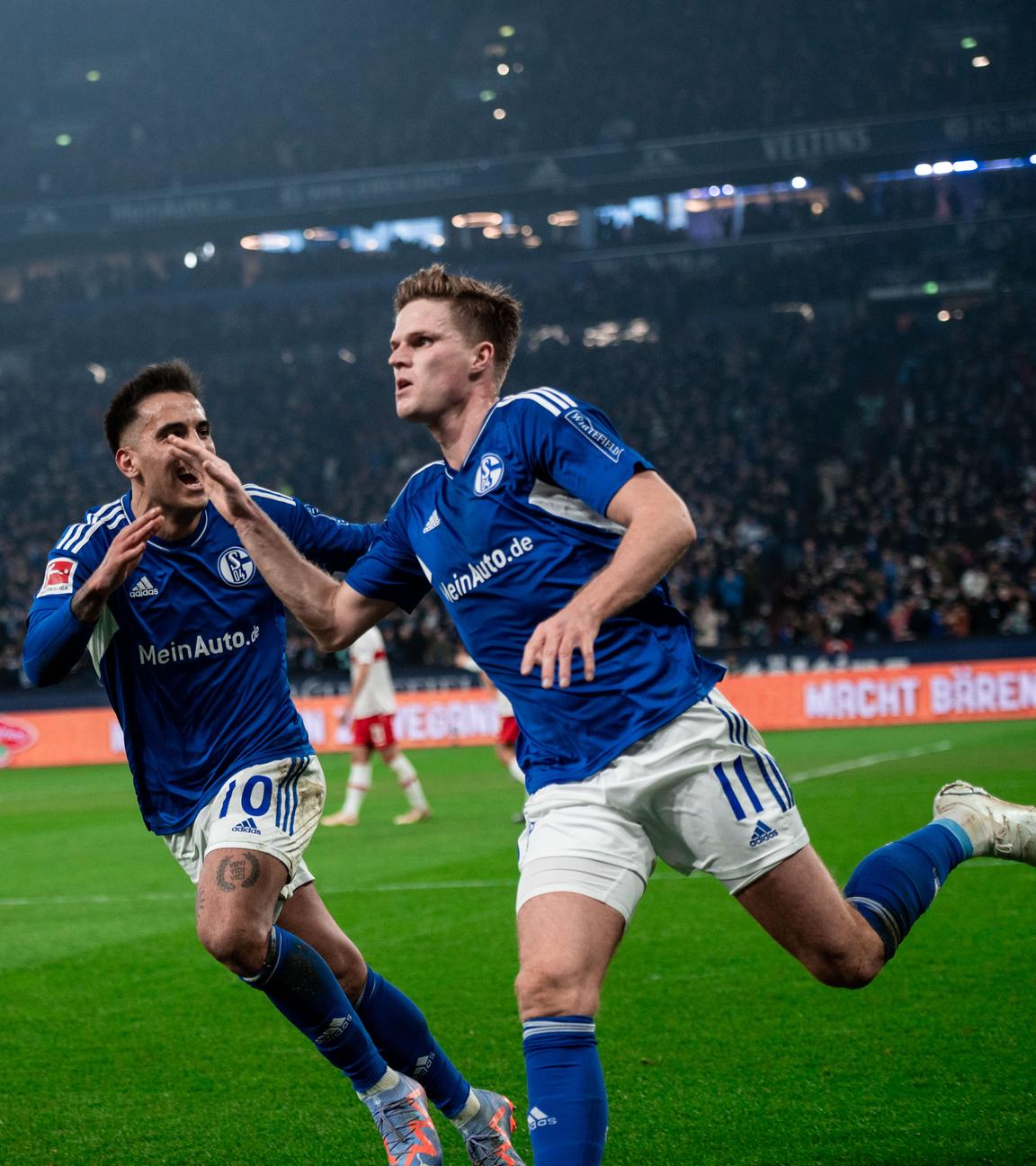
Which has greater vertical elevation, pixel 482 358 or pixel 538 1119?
pixel 482 358

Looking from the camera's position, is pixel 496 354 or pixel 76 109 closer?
pixel 496 354

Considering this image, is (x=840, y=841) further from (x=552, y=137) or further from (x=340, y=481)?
(x=552, y=137)

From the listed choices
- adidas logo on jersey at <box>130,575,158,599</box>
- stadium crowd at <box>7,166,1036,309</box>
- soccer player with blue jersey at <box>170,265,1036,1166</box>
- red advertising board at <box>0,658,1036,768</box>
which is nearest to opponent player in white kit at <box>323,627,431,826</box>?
red advertising board at <box>0,658,1036,768</box>

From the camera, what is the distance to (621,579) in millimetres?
3281

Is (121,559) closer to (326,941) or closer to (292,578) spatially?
(292,578)

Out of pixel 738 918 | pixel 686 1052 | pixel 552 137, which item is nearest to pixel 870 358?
pixel 552 137

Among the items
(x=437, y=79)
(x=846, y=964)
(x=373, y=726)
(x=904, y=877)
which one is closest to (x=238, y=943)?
(x=846, y=964)

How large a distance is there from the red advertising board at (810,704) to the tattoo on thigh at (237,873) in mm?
16548

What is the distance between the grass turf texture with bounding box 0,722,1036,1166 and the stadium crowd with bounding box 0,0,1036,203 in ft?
99.9

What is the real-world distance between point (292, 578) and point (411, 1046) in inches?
59.5

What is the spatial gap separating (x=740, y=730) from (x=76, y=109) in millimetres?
44456

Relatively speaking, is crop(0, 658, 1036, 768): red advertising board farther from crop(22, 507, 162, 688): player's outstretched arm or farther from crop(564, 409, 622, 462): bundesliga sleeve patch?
crop(564, 409, 622, 462): bundesliga sleeve patch

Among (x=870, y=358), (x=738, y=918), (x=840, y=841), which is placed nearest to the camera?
(x=738, y=918)

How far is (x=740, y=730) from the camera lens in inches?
146
